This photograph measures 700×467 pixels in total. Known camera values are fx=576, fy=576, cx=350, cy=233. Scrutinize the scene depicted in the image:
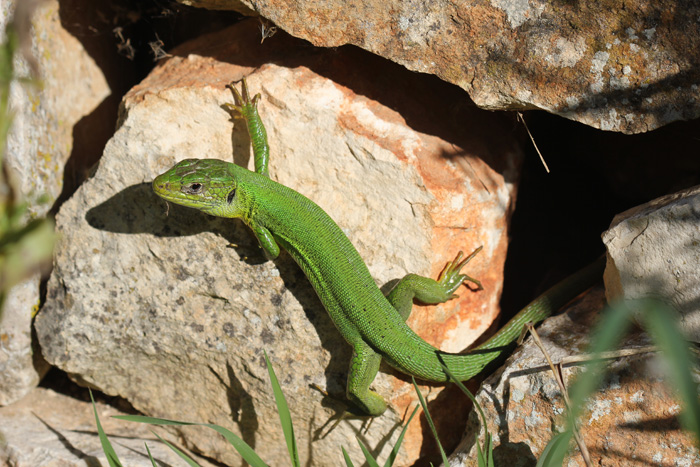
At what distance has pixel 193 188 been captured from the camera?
367 cm

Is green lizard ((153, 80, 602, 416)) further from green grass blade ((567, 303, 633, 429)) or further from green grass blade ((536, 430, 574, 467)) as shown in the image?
green grass blade ((567, 303, 633, 429))

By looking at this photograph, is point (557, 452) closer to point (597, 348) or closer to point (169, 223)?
point (597, 348)

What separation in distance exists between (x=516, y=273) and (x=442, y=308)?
3.05ft

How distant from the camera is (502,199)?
4219 mm

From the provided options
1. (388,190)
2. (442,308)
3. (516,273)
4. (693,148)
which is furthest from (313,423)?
(693,148)

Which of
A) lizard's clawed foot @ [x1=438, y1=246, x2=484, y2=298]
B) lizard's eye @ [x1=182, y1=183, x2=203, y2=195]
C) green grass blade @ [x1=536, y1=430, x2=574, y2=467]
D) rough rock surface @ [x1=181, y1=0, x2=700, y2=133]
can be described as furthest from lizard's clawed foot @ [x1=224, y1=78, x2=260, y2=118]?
green grass blade @ [x1=536, y1=430, x2=574, y2=467]

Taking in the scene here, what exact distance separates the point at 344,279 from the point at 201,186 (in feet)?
3.57

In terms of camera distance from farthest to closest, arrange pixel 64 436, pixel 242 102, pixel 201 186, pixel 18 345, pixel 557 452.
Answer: pixel 64 436 < pixel 18 345 < pixel 242 102 < pixel 201 186 < pixel 557 452

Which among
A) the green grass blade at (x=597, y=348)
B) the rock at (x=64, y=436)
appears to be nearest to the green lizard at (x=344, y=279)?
the rock at (x=64, y=436)

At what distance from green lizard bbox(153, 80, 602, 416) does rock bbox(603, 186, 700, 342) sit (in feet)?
2.40

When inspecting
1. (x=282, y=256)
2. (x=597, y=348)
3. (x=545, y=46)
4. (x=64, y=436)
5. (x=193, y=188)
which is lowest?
(x=64, y=436)

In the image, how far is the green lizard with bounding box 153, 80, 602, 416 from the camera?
3686mm

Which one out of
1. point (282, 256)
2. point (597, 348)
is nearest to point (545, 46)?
point (282, 256)

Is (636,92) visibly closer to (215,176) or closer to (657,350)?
(657,350)
